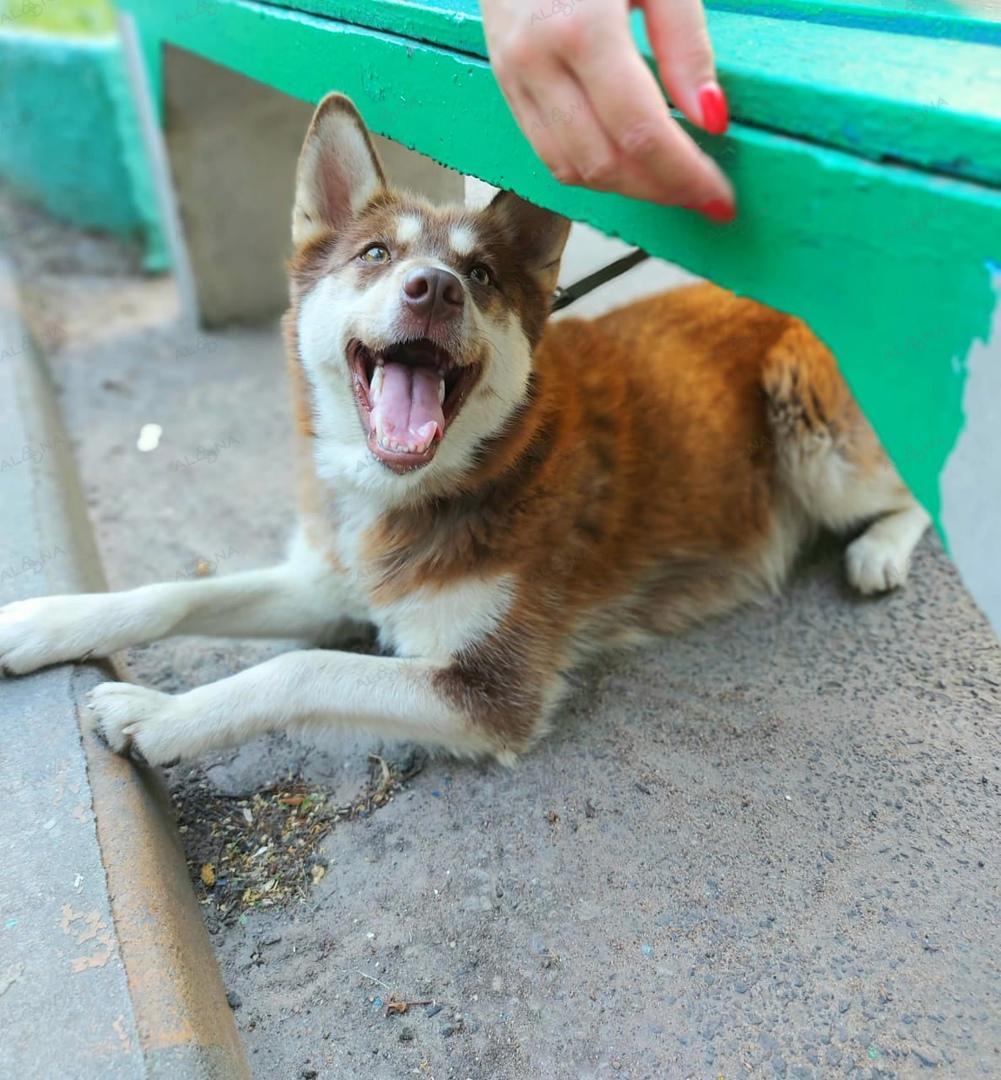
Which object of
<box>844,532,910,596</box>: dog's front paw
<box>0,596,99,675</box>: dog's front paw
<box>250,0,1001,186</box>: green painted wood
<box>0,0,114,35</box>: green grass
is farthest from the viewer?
<box>0,0,114,35</box>: green grass

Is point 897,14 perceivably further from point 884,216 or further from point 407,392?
point 407,392

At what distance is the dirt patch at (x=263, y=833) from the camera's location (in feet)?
6.79

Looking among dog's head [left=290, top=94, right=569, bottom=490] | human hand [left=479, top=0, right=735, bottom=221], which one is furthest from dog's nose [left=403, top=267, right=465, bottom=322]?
human hand [left=479, top=0, right=735, bottom=221]

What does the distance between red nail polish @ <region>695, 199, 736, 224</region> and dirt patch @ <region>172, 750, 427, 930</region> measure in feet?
5.16

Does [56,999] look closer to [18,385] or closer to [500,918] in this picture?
[500,918]

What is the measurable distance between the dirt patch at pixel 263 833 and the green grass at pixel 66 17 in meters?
6.41

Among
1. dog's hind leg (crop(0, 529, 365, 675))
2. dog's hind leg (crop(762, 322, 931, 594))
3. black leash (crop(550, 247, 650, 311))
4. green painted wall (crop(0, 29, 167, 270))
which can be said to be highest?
black leash (crop(550, 247, 650, 311))

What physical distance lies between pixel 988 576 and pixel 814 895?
41.6 inches

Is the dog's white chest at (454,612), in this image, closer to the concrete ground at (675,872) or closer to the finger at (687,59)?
the concrete ground at (675,872)

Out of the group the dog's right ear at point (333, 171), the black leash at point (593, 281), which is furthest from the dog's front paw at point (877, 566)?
the dog's right ear at point (333, 171)

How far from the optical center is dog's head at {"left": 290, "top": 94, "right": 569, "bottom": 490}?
211 centimetres

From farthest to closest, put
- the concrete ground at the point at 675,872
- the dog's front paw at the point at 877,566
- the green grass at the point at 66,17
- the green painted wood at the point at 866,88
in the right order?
1. the green grass at the point at 66,17
2. the dog's front paw at the point at 877,566
3. the concrete ground at the point at 675,872
4. the green painted wood at the point at 866,88

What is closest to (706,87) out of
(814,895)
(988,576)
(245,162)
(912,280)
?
(912,280)

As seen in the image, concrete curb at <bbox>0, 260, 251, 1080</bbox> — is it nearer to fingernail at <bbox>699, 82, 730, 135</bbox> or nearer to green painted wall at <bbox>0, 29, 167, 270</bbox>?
fingernail at <bbox>699, 82, 730, 135</bbox>
